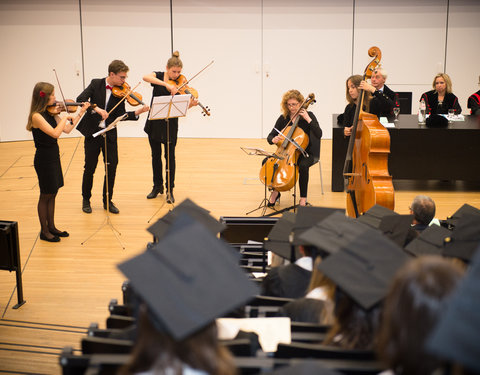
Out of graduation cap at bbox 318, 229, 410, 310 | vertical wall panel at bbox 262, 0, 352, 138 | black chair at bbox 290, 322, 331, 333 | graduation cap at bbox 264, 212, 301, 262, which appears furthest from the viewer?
vertical wall panel at bbox 262, 0, 352, 138

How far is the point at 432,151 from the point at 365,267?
5.69m

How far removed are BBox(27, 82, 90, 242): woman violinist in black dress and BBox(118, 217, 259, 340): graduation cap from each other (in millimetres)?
3832

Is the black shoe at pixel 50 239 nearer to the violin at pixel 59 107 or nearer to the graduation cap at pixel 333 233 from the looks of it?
the violin at pixel 59 107

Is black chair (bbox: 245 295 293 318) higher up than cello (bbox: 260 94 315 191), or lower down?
lower down

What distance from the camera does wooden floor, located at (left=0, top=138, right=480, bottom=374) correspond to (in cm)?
413

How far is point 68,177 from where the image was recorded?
870 cm

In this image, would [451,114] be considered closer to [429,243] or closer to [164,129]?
[164,129]

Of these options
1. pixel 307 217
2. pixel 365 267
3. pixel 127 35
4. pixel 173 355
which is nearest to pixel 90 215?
pixel 307 217

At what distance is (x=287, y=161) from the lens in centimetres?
648

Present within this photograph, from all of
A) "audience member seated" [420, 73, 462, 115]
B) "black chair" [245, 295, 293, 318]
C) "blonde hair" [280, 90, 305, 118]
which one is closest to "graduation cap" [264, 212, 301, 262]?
"black chair" [245, 295, 293, 318]

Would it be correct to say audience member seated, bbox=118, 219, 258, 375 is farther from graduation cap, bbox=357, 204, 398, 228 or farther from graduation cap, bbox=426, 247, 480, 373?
graduation cap, bbox=357, 204, 398, 228

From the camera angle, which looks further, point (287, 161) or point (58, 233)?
point (287, 161)

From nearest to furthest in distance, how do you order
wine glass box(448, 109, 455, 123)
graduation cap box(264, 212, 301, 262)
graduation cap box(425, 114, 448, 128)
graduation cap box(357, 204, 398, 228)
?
graduation cap box(264, 212, 301, 262) → graduation cap box(357, 204, 398, 228) → graduation cap box(425, 114, 448, 128) → wine glass box(448, 109, 455, 123)

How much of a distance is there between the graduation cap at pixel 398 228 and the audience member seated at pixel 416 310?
6.75ft
